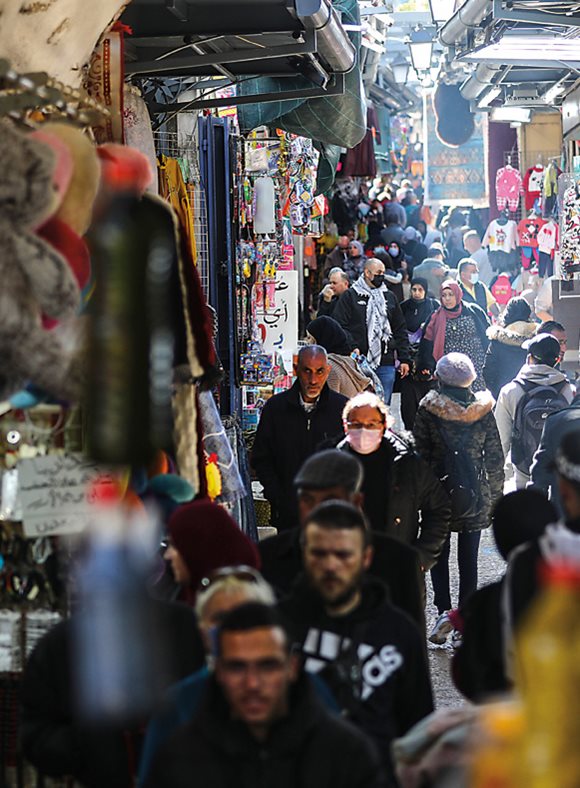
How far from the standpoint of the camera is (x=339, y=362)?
33.7 feet

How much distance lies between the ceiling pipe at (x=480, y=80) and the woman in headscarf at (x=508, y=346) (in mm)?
4249

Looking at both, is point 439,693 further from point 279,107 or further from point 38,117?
point 279,107

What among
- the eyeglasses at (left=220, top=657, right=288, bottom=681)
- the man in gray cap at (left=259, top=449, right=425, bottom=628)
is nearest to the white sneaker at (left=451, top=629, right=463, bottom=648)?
the man in gray cap at (left=259, top=449, right=425, bottom=628)

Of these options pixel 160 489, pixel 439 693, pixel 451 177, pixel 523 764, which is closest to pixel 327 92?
pixel 439 693

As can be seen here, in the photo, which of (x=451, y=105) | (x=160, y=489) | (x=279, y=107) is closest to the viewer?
(x=160, y=489)

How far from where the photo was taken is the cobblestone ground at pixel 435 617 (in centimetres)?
744

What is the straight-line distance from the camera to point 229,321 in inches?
404

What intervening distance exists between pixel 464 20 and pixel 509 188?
12.6m

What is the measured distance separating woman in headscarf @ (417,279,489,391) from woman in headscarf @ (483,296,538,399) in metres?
0.18

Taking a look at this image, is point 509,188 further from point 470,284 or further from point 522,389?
point 522,389

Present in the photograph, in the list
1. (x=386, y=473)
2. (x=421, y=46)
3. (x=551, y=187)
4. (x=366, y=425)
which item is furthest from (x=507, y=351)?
(x=421, y=46)

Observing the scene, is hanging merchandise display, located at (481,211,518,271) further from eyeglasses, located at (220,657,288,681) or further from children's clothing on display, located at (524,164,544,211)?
eyeglasses, located at (220,657,288,681)

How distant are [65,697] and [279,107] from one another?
23.5 feet

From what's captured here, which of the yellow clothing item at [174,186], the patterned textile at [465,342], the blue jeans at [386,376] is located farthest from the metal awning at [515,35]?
the yellow clothing item at [174,186]
